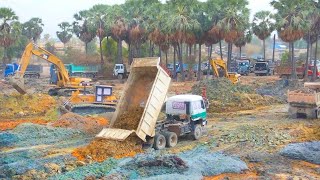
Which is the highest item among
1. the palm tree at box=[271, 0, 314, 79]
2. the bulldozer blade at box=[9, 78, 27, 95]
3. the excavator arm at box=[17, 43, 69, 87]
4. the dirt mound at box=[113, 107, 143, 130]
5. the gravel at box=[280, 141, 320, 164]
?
the palm tree at box=[271, 0, 314, 79]

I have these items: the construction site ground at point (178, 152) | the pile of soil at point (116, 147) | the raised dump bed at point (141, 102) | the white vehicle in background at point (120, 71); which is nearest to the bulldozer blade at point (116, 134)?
the raised dump bed at point (141, 102)

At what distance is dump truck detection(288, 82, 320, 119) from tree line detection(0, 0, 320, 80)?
18452 mm

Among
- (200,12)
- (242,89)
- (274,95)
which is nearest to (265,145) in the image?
(242,89)

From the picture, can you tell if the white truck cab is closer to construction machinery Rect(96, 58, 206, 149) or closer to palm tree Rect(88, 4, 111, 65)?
palm tree Rect(88, 4, 111, 65)

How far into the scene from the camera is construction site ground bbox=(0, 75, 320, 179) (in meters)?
15.3

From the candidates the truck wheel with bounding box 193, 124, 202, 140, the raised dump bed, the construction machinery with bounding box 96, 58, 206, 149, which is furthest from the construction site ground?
the raised dump bed

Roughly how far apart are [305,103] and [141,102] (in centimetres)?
1121

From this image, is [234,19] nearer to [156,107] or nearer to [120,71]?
[120,71]

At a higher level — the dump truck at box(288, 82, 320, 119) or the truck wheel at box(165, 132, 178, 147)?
the dump truck at box(288, 82, 320, 119)

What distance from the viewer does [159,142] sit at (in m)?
18.8

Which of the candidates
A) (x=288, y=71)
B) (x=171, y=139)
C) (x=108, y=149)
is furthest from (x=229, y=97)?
(x=288, y=71)

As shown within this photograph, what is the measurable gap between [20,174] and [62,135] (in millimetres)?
6023

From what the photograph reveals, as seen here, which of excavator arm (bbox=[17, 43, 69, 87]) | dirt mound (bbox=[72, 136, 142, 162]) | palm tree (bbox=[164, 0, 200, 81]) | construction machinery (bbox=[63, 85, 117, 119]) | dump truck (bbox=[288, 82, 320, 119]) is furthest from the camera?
palm tree (bbox=[164, 0, 200, 81])

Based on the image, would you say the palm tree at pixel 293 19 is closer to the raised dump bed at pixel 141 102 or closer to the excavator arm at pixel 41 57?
the excavator arm at pixel 41 57
